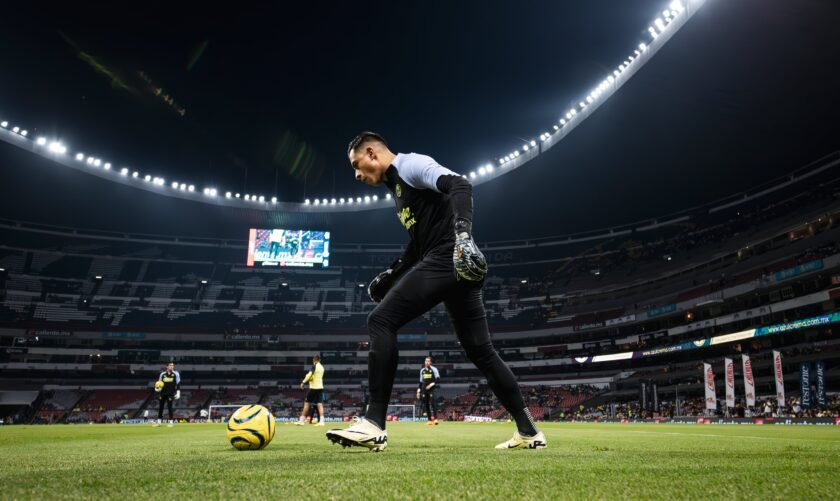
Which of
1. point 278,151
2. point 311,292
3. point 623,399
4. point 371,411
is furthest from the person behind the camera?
point 311,292

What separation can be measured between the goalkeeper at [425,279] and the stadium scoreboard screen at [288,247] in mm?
43956

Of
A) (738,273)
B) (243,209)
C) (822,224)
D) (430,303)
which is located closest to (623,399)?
(738,273)

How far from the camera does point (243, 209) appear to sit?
4569cm

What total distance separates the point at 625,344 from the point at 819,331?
48.8ft

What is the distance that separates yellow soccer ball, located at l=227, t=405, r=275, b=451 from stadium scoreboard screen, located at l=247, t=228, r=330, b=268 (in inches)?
1694

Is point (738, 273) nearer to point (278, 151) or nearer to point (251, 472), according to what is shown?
point (278, 151)

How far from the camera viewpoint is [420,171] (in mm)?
3746

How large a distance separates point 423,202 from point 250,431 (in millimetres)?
2493

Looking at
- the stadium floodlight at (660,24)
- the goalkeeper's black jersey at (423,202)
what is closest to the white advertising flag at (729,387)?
the stadium floodlight at (660,24)

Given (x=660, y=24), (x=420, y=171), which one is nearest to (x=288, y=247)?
(x=660, y=24)

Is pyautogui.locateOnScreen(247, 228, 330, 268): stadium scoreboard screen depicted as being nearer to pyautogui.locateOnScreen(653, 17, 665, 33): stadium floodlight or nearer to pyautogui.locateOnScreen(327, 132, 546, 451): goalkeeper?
pyautogui.locateOnScreen(653, 17, 665, 33): stadium floodlight

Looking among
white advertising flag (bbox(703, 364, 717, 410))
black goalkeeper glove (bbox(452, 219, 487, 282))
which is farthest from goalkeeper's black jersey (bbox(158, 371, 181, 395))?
white advertising flag (bbox(703, 364, 717, 410))

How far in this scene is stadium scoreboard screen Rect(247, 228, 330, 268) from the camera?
152 ft

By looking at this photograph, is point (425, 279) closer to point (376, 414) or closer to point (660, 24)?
point (376, 414)
